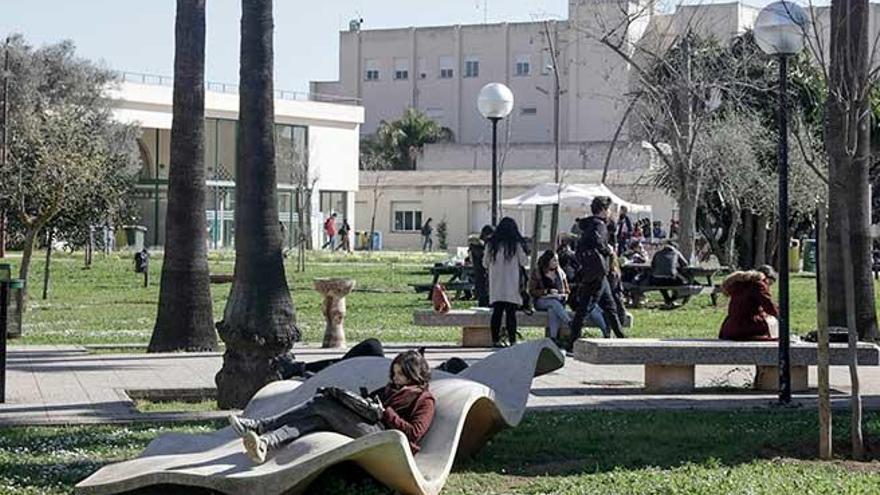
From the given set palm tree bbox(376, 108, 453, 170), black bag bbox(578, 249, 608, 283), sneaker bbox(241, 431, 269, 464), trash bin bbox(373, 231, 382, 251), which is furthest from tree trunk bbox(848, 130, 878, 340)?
palm tree bbox(376, 108, 453, 170)

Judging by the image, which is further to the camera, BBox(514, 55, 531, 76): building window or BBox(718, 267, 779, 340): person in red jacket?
BBox(514, 55, 531, 76): building window

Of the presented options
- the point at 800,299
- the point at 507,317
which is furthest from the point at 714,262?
the point at 507,317

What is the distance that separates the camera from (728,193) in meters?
41.0

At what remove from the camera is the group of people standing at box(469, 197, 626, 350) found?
1734cm

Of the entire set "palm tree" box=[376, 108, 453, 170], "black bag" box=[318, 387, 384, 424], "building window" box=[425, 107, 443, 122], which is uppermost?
"building window" box=[425, 107, 443, 122]

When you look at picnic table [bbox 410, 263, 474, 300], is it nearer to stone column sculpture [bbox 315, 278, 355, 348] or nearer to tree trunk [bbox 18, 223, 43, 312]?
tree trunk [bbox 18, 223, 43, 312]

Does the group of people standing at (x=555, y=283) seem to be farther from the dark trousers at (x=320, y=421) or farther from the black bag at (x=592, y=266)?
the dark trousers at (x=320, y=421)

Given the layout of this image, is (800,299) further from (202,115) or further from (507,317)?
(202,115)

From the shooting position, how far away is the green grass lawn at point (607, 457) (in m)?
8.98

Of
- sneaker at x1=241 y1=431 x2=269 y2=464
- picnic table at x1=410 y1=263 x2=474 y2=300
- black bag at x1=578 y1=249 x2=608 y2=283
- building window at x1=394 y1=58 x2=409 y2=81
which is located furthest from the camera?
building window at x1=394 y1=58 x2=409 y2=81

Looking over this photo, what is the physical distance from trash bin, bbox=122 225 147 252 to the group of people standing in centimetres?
3030

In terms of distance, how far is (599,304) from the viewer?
18.4 meters

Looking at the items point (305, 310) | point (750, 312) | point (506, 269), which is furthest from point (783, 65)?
point (305, 310)

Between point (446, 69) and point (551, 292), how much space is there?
73421 millimetres
